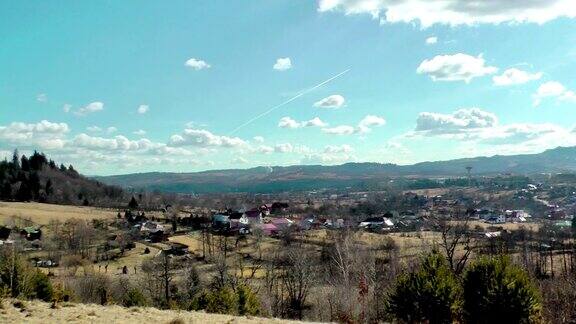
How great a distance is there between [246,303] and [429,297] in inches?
558

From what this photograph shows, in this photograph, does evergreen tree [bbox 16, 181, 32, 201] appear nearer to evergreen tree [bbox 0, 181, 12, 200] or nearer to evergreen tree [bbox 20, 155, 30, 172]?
evergreen tree [bbox 0, 181, 12, 200]

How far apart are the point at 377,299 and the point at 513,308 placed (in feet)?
83.8

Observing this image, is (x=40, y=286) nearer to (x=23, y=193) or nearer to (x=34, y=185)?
(x=23, y=193)

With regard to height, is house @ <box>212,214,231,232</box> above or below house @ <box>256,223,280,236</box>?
above

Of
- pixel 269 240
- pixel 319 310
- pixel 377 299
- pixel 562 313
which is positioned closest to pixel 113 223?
pixel 269 240

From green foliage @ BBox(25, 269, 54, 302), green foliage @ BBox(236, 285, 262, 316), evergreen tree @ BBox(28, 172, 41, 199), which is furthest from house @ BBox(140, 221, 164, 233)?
green foliage @ BBox(236, 285, 262, 316)

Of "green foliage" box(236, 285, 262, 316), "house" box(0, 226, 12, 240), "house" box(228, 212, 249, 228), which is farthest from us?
"house" box(228, 212, 249, 228)

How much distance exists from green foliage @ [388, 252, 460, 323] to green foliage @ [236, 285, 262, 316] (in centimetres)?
1190

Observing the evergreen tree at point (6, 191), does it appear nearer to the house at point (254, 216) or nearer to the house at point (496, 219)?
the house at point (254, 216)

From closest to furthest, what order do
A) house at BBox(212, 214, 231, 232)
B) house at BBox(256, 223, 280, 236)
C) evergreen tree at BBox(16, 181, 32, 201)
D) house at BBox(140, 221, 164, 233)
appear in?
house at BBox(140, 221, 164, 233), house at BBox(256, 223, 280, 236), house at BBox(212, 214, 231, 232), evergreen tree at BBox(16, 181, 32, 201)

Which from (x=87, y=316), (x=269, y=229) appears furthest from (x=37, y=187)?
(x=87, y=316)

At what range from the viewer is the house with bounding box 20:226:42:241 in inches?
4382

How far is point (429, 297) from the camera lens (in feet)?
98.0

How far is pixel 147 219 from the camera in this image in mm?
143750
